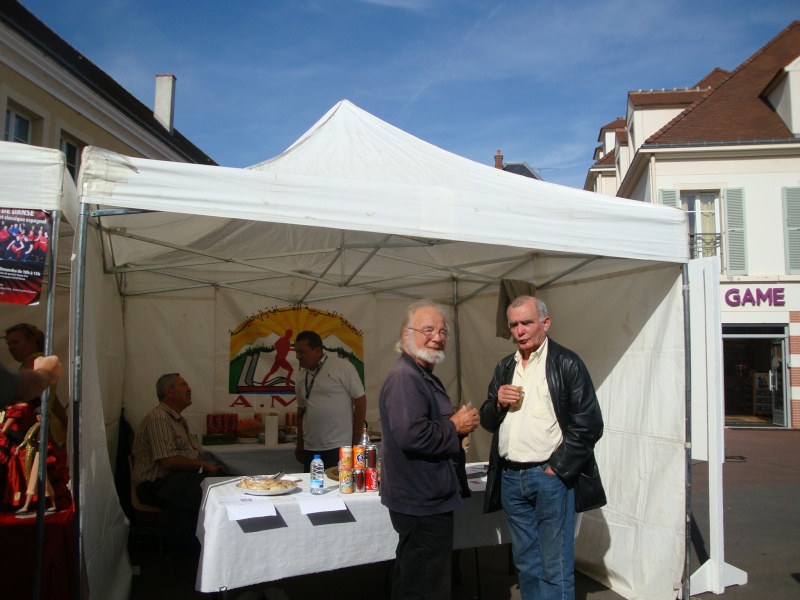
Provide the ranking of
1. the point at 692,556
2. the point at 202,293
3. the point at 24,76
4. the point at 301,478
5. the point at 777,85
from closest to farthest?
the point at 301,478 < the point at 692,556 < the point at 202,293 < the point at 24,76 < the point at 777,85

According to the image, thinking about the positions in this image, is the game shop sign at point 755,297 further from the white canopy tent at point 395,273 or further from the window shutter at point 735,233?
the white canopy tent at point 395,273

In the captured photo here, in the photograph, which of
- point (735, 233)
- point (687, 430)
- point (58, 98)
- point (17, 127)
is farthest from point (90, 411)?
point (735, 233)

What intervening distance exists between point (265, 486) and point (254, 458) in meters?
2.45

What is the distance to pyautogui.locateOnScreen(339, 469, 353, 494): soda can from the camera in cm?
340

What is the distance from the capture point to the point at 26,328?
424 centimetres

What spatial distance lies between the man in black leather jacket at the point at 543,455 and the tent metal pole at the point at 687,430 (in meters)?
0.93

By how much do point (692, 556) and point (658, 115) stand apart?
51.7 feet

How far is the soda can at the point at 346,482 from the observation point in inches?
134

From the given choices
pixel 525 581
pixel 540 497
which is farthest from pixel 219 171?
pixel 525 581

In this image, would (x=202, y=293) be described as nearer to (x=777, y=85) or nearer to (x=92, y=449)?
(x=92, y=449)

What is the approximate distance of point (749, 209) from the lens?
14.5m

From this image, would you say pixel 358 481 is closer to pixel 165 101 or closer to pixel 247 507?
pixel 247 507

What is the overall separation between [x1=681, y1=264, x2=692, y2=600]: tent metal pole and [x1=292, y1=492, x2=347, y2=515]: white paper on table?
1999 millimetres

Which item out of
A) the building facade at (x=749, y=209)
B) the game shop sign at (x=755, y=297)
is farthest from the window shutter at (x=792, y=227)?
the game shop sign at (x=755, y=297)
